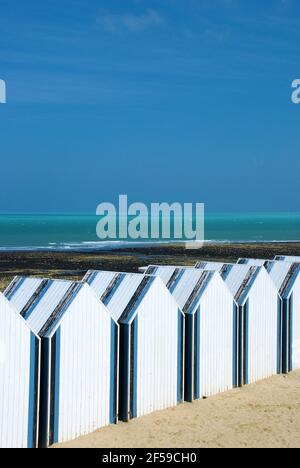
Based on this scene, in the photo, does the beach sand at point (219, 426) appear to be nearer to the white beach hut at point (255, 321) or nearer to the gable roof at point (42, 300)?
the white beach hut at point (255, 321)

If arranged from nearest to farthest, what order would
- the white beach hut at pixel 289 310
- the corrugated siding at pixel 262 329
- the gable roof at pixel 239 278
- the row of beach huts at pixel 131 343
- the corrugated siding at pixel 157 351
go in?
the row of beach huts at pixel 131 343 → the corrugated siding at pixel 157 351 → the gable roof at pixel 239 278 → the corrugated siding at pixel 262 329 → the white beach hut at pixel 289 310

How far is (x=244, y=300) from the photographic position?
705 inches

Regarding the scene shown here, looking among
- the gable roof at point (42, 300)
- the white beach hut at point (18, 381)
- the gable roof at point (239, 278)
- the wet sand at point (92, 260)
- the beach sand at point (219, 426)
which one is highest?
the wet sand at point (92, 260)

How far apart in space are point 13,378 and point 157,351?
4107 mm

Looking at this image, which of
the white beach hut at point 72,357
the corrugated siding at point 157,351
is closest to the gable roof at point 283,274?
the corrugated siding at point 157,351

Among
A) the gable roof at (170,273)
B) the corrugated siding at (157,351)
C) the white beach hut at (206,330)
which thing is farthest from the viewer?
the gable roof at (170,273)

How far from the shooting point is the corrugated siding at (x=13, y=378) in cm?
1222

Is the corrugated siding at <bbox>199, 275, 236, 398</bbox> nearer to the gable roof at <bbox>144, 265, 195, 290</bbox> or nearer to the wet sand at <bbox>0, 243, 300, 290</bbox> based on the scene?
the gable roof at <bbox>144, 265, 195, 290</bbox>

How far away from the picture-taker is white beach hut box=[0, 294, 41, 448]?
40.1 feet

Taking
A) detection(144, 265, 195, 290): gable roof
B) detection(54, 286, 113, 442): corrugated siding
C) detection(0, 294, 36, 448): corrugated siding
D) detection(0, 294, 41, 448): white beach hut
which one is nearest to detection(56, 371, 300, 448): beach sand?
detection(54, 286, 113, 442): corrugated siding

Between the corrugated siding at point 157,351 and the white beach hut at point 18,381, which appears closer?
the white beach hut at point 18,381

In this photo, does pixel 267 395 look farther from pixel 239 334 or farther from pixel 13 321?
pixel 13 321

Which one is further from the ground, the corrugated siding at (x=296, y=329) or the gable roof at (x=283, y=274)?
the gable roof at (x=283, y=274)

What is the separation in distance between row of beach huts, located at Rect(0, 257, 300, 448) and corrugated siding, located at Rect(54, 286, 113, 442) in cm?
2
